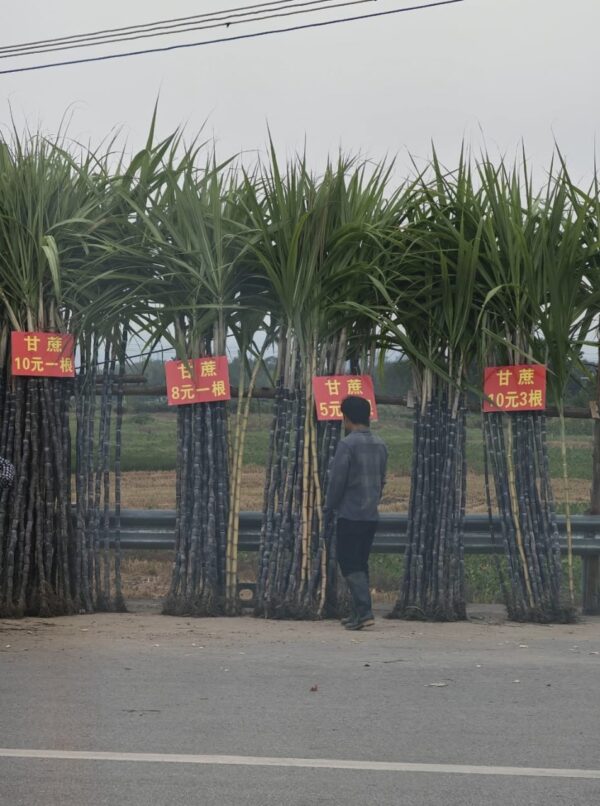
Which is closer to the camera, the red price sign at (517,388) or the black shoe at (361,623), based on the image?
the black shoe at (361,623)

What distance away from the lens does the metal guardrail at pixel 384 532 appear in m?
10.7

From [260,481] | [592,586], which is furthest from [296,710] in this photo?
[260,481]

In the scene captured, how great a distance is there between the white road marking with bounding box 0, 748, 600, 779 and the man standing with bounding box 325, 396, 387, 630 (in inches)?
165

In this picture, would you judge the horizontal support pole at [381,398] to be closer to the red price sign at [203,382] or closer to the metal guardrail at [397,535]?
the red price sign at [203,382]

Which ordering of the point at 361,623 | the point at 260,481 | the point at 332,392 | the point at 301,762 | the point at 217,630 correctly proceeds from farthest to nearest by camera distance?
the point at 260,481 → the point at 332,392 → the point at 361,623 → the point at 217,630 → the point at 301,762

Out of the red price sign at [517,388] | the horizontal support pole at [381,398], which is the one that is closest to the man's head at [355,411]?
the horizontal support pole at [381,398]

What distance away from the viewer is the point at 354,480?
10023 mm

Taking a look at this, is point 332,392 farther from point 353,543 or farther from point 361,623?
point 361,623

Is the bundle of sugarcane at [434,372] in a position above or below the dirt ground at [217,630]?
above

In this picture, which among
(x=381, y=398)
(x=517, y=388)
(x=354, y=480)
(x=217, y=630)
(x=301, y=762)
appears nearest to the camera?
(x=301, y=762)

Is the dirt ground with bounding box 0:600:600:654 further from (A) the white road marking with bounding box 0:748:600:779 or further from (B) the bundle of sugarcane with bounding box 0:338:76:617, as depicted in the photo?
(A) the white road marking with bounding box 0:748:600:779

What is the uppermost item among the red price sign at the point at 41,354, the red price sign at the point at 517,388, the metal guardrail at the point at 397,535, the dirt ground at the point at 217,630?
the red price sign at the point at 41,354

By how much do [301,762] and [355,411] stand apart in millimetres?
4619

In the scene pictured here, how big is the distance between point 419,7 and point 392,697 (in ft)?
28.0
